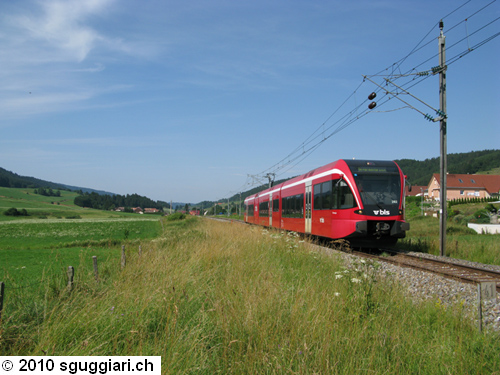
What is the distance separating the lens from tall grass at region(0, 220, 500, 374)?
3770 millimetres

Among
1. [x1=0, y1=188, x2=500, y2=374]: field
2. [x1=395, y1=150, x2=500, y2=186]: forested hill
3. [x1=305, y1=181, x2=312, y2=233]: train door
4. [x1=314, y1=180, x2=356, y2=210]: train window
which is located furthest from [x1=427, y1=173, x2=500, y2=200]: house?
[x1=0, y1=188, x2=500, y2=374]: field

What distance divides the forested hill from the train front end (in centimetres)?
12223

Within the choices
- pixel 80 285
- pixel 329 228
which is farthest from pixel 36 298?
pixel 329 228

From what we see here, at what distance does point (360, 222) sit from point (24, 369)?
1181 centimetres

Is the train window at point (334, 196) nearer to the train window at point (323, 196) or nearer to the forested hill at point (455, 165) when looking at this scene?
the train window at point (323, 196)

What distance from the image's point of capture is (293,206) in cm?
2253

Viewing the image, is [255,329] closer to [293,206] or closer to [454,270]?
[454,270]

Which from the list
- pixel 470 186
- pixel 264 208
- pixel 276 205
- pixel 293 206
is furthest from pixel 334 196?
pixel 470 186

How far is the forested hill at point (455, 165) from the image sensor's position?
144250mm

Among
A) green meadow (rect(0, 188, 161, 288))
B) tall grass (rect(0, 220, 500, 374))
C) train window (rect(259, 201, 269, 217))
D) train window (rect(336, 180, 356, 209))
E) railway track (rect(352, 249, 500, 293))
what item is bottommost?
green meadow (rect(0, 188, 161, 288))

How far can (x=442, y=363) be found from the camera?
377 centimetres

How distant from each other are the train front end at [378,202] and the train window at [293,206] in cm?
610

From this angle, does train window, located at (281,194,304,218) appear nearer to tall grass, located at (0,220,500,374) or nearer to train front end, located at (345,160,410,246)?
train front end, located at (345,160,410,246)

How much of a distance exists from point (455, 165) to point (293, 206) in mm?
150183
